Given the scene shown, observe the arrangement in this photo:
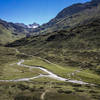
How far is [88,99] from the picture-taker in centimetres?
6750

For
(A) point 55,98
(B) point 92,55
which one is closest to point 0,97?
(A) point 55,98

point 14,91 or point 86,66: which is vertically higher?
point 86,66

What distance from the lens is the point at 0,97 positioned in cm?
7100

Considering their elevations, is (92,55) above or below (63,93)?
above

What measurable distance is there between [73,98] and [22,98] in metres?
24.1

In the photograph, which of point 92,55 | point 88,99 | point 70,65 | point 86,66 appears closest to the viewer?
point 88,99

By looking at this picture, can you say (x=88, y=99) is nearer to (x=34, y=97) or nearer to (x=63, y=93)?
(x=63, y=93)

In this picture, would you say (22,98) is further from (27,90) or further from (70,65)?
(70,65)

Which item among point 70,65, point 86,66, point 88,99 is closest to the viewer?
point 88,99

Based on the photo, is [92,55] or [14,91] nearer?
→ [14,91]

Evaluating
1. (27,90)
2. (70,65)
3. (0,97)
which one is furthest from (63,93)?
(70,65)

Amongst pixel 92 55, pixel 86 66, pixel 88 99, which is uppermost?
pixel 92 55

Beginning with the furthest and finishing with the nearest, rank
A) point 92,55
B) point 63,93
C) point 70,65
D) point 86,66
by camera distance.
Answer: point 92,55 < point 70,65 < point 86,66 < point 63,93

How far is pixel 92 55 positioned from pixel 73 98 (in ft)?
434
